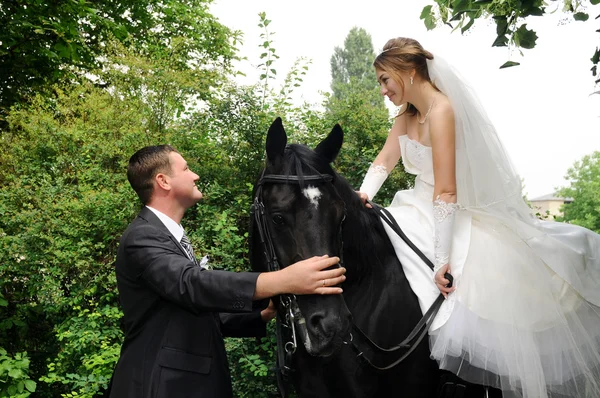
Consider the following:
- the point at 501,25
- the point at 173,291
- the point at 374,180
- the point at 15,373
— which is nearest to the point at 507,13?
the point at 501,25

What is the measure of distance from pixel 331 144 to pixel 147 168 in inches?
39.0

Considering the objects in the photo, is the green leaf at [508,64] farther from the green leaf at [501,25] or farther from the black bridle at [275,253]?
the black bridle at [275,253]

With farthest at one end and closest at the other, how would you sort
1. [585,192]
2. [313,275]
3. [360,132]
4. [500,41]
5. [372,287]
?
[585,192], [360,132], [500,41], [372,287], [313,275]

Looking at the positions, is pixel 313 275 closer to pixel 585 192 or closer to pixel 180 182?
pixel 180 182

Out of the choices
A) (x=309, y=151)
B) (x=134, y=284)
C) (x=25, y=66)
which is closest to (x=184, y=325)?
(x=134, y=284)

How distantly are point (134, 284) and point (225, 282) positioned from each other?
585 mm

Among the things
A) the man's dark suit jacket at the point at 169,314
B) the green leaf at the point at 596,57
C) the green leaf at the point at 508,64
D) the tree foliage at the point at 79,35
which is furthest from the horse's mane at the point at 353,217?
the tree foliage at the point at 79,35

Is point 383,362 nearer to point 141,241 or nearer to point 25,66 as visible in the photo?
point 141,241

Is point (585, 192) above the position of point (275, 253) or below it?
above

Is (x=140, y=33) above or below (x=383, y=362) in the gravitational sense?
above

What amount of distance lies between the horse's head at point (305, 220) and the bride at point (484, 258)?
2.11 feet

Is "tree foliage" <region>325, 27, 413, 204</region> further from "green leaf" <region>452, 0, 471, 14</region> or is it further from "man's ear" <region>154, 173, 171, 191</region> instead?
"man's ear" <region>154, 173, 171, 191</region>

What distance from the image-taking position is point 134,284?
2.59 metres

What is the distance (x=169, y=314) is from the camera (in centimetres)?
253
